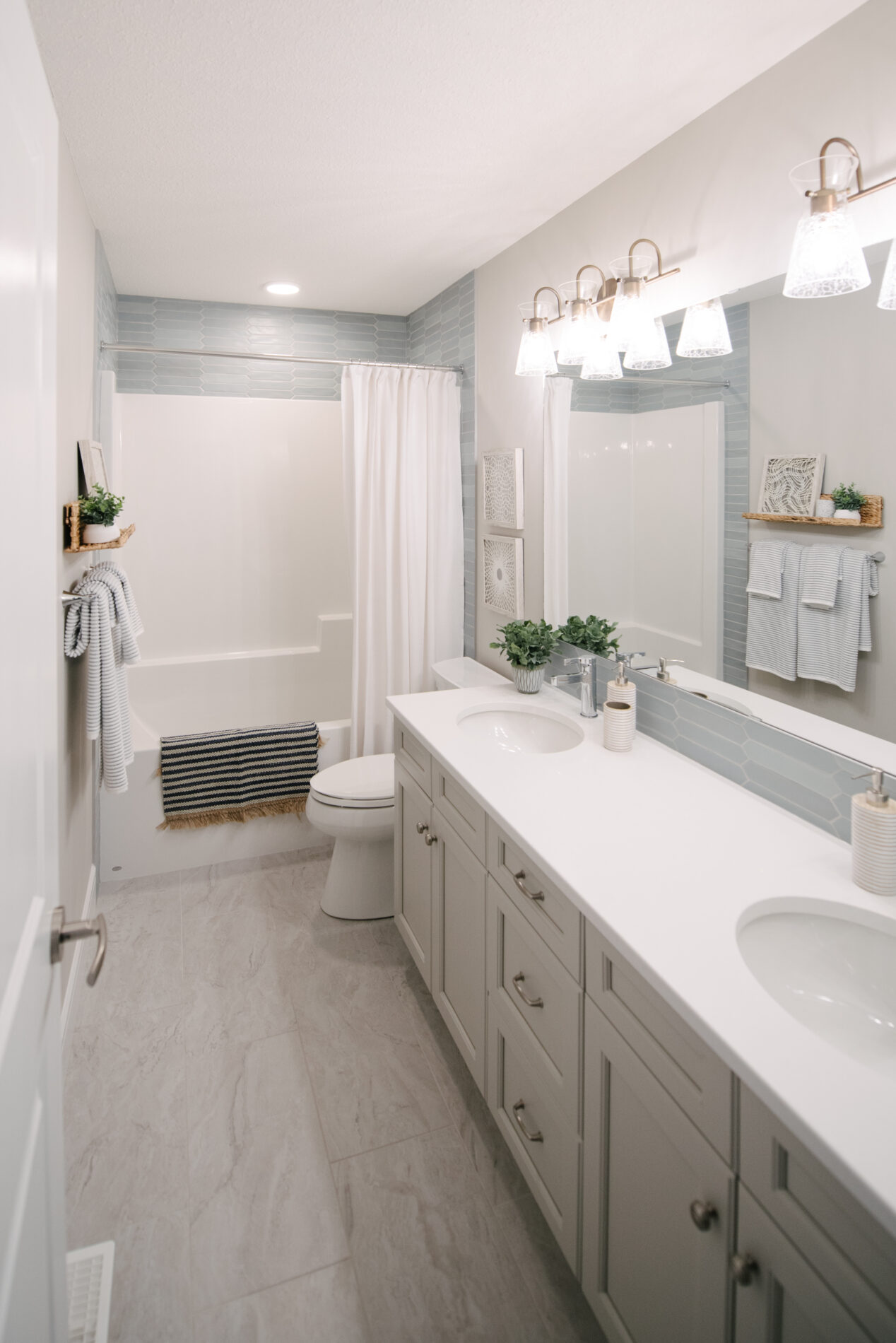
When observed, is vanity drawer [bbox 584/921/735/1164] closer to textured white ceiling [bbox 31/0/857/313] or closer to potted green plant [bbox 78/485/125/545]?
textured white ceiling [bbox 31/0/857/313]

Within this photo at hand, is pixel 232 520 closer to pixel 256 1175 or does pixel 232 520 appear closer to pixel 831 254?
pixel 256 1175

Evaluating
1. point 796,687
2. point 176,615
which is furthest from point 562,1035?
point 176,615

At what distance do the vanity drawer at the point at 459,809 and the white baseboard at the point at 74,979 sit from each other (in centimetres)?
112

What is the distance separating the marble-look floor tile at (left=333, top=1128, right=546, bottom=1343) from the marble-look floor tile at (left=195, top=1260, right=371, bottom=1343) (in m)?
0.03

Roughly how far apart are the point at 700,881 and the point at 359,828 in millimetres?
1574

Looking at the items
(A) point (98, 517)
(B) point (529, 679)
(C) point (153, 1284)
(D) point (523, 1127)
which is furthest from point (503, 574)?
(C) point (153, 1284)

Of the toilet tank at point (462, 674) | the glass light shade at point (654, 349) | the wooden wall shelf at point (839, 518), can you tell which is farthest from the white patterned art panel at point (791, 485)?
the toilet tank at point (462, 674)

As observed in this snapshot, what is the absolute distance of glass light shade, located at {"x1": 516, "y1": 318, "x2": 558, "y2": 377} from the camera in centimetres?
240

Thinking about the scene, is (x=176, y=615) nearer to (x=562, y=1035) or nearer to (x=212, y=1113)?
(x=212, y=1113)

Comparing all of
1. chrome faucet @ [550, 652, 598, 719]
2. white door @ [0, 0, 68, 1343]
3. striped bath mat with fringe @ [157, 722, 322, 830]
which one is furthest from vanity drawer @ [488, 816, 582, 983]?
striped bath mat with fringe @ [157, 722, 322, 830]

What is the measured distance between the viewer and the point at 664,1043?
105 cm

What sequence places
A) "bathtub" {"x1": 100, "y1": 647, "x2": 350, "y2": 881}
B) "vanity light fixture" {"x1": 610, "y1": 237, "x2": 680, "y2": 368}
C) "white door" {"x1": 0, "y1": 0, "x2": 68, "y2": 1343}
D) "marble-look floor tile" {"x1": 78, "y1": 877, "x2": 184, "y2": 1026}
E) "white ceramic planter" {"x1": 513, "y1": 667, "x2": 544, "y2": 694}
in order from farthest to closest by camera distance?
"bathtub" {"x1": 100, "y1": 647, "x2": 350, "y2": 881} < "white ceramic planter" {"x1": 513, "y1": 667, "x2": 544, "y2": 694} < "marble-look floor tile" {"x1": 78, "y1": 877, "x2": 184, "y2": 1026} < "vanity light fixture" {"x1": 610, "y1": 237, "x2": 680, "y2": 368} < "white door" {"x1": 0, "y1": 0, "x2": 68, "y2": 1343}

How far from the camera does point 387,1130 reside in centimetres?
186

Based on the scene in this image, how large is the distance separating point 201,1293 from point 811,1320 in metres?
1.19
